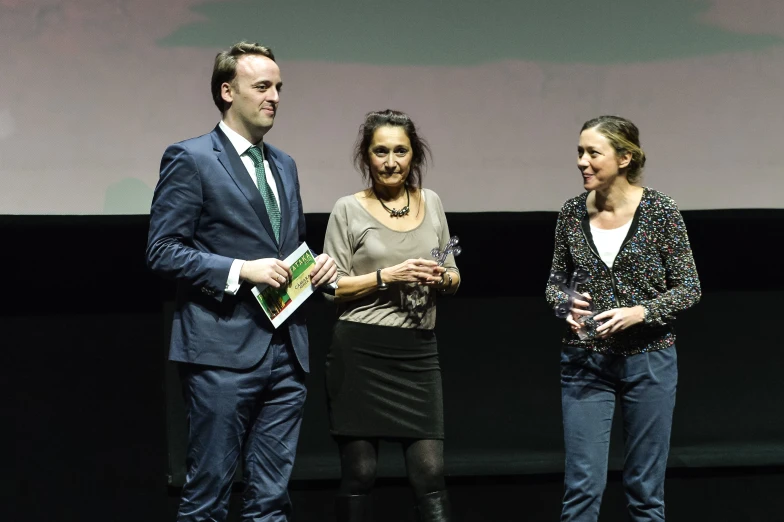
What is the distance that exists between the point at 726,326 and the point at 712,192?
649 mm

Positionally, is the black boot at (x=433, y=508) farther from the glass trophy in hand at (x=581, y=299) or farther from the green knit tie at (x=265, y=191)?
the green knit tie at (x=265, y=191)

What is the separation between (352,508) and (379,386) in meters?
0.38

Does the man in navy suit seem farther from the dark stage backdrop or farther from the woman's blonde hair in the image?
the dark stage backdrop

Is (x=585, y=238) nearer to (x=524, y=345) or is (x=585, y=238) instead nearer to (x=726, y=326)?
(x=524, y=345)

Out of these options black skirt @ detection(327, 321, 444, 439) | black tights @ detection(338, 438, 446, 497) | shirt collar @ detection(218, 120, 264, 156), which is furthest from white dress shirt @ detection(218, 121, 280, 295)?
black tights @ detection(338, 438, 446, 497)

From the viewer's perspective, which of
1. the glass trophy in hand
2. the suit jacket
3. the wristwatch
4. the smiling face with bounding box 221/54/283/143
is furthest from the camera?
the wristwatch

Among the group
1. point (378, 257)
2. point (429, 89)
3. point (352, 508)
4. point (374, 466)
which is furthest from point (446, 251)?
point (429, 89)

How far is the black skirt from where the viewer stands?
2934 millimetres

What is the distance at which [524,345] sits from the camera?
13.7 ft

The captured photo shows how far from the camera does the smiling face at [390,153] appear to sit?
9.82ft

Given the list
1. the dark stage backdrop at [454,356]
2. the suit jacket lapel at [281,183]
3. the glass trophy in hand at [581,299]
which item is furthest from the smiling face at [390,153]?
the dark stage backdrop at [454,356]

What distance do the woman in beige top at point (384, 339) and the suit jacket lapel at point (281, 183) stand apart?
1.03ft

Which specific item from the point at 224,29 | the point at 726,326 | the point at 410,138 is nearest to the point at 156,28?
the point at 224,29

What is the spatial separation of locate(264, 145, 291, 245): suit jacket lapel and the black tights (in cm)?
73
